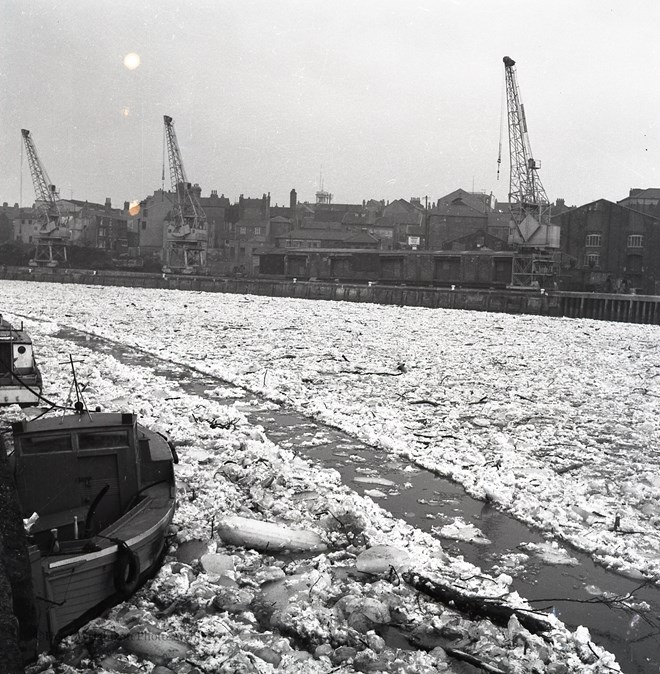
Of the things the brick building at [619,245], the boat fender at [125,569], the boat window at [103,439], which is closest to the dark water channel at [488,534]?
the boat fender at [125,569]

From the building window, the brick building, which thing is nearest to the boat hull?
the brick building

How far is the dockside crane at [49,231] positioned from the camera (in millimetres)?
89938

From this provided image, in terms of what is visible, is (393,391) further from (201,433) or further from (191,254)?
(191,254)

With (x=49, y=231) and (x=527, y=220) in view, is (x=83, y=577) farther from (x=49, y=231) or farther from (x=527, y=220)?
(x=49, y=231)

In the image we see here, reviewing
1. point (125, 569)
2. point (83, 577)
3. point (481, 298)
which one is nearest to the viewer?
point (83, 577)

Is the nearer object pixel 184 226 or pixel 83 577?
pixel 83 577

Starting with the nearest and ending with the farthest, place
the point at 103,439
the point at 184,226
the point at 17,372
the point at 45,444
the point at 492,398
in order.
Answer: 1. the point at 45,444
2. the point at 103,439
3. the point at 17,372
4. the point at 492,398
5. the point at 184,226

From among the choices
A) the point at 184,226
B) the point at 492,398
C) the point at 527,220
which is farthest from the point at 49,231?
the point at 492,398

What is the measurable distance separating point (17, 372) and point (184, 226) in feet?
251

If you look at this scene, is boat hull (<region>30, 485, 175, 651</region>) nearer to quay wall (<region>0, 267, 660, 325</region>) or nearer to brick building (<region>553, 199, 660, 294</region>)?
quay wall (<region>0, 267, 660, 325</region>)

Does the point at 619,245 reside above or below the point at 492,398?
above

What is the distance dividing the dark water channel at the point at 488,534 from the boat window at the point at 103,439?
10.5 feet

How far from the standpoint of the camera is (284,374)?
619 inches

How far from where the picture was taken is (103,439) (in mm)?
5781
